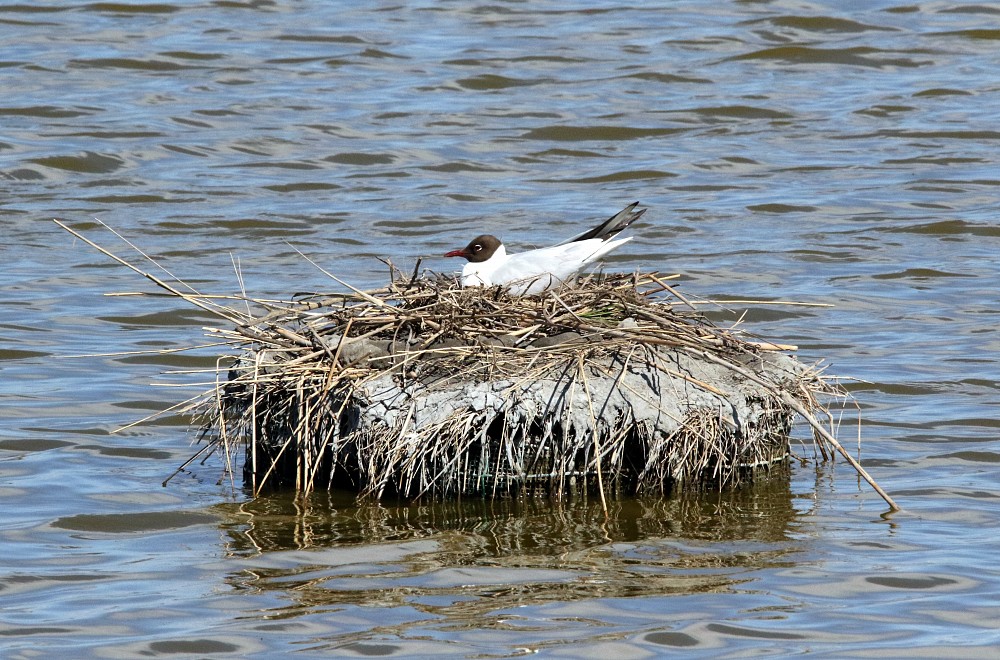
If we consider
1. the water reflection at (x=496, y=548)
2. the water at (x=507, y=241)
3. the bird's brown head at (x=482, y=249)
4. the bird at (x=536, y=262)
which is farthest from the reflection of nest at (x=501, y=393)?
the bird's brown head at (x=482, y=249)

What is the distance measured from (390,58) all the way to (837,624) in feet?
55.7

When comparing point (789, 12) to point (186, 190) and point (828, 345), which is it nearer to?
point (186, 190)

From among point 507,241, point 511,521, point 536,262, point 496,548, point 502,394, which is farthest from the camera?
point 507,241

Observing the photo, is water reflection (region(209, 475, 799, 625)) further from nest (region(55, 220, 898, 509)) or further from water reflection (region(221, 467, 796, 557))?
nest (region(55, 220, 898, 509))

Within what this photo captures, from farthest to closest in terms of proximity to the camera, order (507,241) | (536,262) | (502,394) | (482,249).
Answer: (507,241)
(482,249)
(536,262)
(502,394)

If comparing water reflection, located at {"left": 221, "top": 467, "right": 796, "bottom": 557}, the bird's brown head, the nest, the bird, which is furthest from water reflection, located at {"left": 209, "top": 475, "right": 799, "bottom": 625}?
the bird's brown head

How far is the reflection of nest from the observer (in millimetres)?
6695

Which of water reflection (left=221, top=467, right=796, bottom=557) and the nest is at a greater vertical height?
the nest

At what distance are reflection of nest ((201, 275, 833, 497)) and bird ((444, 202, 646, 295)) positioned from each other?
1.19 feet

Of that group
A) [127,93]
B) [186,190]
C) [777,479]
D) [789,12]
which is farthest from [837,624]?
[789,12]

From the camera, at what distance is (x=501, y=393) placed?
21.7ft


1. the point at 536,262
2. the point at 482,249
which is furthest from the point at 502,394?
the point at 482,249

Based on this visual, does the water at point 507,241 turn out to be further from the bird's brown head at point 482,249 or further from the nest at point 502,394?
the bird's brown head at point 482,249

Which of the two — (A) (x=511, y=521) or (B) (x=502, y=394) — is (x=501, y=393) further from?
(A) (x=511, y=521)
